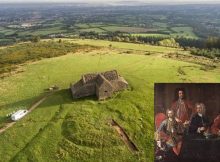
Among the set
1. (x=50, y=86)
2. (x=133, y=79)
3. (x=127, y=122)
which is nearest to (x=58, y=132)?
(x=127, y=122)

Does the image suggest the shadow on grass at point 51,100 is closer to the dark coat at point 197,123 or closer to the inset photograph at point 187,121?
the inset photograph at point 187,121

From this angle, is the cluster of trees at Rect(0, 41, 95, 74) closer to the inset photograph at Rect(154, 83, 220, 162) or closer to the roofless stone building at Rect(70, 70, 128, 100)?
the roofless stone building at Rect(70, 70, 128, 100)

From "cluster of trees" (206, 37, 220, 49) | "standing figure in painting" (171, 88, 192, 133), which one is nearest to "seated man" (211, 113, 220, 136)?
"standing figure in painting" (171, 88, 192, 133)

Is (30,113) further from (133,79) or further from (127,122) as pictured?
(133,79)

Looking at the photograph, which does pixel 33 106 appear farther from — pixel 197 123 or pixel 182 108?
pixel 197 123

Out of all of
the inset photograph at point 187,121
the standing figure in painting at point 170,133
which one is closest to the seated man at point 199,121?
the inset photograph at point 187,121

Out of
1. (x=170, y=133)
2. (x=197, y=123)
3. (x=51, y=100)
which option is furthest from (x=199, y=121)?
(x=51, y=100)
